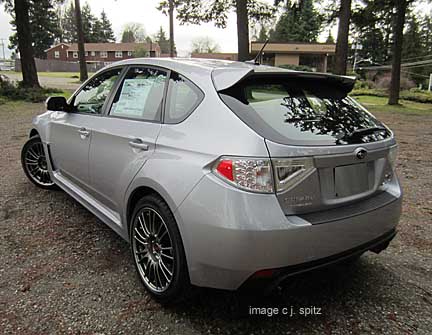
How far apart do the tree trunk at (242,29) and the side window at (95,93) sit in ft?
34.1

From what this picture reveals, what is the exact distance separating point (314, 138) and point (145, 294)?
1.51 metres

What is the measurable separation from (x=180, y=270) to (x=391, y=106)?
677 inches

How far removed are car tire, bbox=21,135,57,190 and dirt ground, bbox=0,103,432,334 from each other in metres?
0.76

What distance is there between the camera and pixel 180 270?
2068 millimetres

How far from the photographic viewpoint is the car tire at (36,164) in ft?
14.4

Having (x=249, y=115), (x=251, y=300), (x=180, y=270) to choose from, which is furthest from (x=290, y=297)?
(x=249, y=115)

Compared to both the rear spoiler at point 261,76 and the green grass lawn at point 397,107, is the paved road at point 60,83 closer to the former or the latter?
the green grass lawn at point 397,107

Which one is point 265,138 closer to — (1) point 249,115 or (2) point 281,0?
(1) point 249,115

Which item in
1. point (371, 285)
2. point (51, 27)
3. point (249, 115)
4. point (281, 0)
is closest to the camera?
point (249, 115)

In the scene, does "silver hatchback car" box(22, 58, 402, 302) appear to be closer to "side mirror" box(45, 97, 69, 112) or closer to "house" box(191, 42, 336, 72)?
"side mirror" box(45, 97, 69, 112)

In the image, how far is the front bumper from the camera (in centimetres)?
179

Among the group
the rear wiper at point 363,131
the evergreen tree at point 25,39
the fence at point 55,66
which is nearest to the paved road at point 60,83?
the evergreen tree at point 25,39

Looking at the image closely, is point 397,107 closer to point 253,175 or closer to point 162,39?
point 253,175

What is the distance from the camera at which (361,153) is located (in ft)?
6.79
